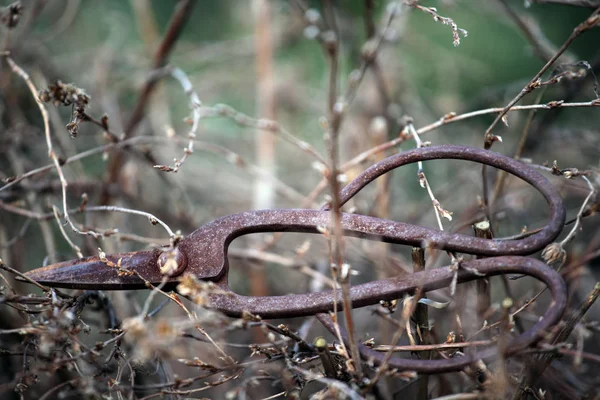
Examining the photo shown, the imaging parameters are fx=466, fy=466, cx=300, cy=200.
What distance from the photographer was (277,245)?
1.71 m

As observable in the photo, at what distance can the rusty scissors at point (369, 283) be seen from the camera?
65 centimetres

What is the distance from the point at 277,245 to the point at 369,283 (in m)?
1.03

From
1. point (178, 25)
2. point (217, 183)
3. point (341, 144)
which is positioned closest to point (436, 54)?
point (341, 144)

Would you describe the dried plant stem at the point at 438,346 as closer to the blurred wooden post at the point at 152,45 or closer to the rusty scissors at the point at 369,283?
the rusty scissors at the point at 369,283

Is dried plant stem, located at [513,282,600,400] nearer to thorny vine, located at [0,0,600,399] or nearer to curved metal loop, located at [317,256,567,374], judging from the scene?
thorny vine, located at [0,0,600,399]

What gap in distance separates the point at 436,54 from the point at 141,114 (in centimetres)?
171

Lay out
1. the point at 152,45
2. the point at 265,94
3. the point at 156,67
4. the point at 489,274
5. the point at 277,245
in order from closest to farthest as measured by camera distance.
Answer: the point at 489,274
the point at 156,67
the point at 277,245
the point at 265,94
the point at 152,45

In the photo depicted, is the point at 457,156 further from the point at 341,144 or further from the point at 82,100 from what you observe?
the point at 341,144

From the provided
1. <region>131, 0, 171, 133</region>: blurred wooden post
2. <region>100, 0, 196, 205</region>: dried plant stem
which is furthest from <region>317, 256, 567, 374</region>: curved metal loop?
<region>131, 0, 171, 133</region>: blurred wooden post

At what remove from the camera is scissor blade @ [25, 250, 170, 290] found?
2.47 ft

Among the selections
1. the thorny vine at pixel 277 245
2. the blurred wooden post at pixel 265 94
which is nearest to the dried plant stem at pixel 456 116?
the thorny vine at pixel 277 245

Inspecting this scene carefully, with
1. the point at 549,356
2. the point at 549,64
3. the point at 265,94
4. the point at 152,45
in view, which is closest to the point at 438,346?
the point at 549,356

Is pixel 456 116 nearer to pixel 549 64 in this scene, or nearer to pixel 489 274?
pixel 549 64

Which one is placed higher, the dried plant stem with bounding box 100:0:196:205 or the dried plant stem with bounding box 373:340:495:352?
the dried plant stem with bounding box 100:0:196:205
